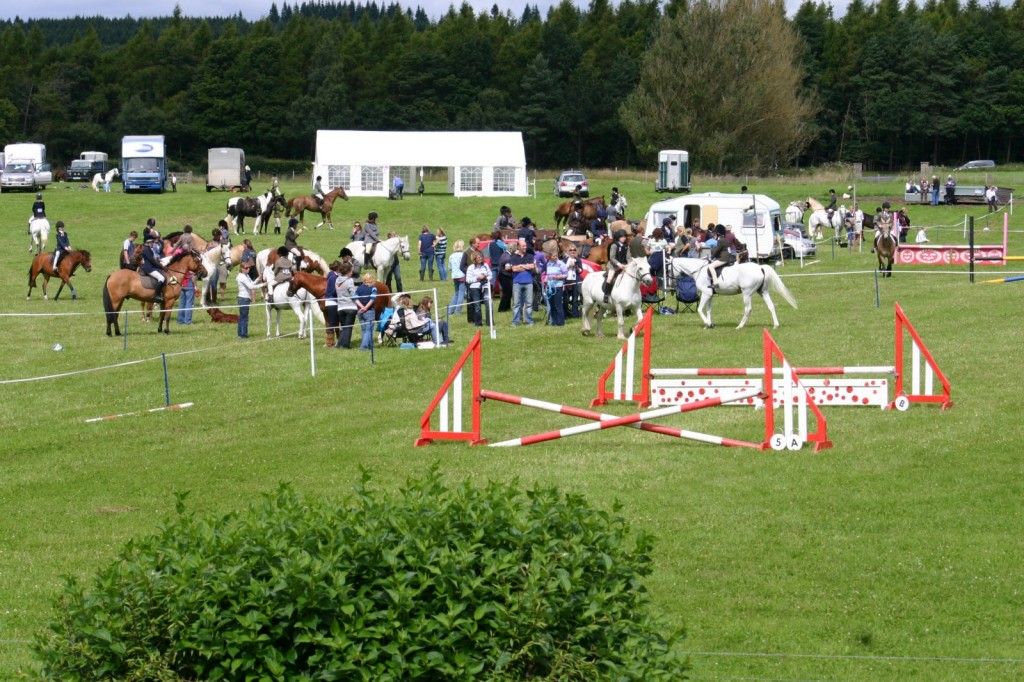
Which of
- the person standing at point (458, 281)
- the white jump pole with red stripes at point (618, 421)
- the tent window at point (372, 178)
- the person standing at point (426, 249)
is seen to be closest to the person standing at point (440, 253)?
the person standing at point (426, 249)

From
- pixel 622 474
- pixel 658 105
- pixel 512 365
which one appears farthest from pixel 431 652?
pixel 658 105

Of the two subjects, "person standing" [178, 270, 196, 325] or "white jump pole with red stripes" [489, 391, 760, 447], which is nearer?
"white jump pole with red stripes" [489, 391, 760, 447]

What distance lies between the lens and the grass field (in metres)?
11.2

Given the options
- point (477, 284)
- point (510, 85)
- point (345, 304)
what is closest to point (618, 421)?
point (345, 304)

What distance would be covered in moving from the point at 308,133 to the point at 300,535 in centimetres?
10883

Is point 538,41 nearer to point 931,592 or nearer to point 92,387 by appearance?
point 92,387

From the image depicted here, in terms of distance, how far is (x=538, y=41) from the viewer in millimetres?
122438

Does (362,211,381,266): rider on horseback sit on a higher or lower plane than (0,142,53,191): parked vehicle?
lower

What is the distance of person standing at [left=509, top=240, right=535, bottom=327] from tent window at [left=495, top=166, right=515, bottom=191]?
132ft

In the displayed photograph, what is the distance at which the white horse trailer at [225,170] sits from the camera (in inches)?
2881

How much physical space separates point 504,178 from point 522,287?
135 feet

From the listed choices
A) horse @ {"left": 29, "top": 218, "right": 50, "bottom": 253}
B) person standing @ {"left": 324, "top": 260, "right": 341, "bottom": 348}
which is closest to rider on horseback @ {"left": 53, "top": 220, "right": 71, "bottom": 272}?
horse @ {"left": 29, "top": 218, "right": 50, "bottom": 253}

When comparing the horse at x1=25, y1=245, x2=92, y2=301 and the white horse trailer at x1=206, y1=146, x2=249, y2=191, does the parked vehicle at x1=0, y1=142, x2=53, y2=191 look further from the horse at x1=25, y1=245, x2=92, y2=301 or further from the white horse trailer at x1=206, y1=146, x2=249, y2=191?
the horse at x1=25, y1=245, x2=92, y2=301

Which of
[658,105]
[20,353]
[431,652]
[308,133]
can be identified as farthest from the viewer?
[308,133]
